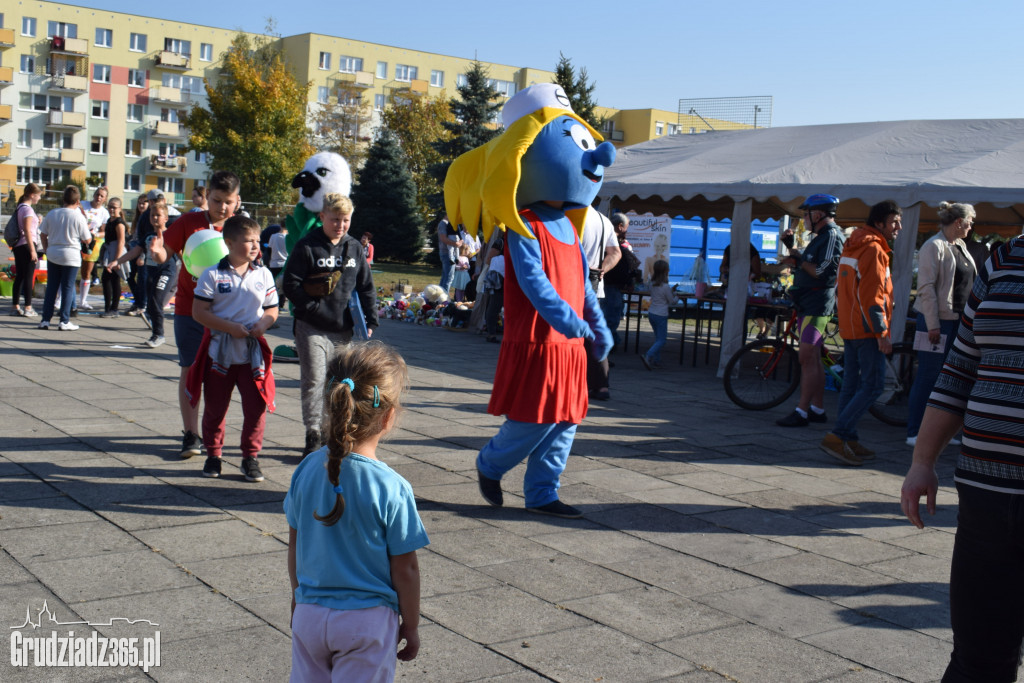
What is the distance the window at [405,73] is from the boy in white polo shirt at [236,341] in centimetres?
7999

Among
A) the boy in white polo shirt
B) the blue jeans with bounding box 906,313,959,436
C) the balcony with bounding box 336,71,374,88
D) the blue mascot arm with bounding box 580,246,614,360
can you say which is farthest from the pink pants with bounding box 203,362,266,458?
the balcony with bounding box 336,71,374,88

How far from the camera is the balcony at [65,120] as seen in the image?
70.0 m

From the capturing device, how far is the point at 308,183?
947cm

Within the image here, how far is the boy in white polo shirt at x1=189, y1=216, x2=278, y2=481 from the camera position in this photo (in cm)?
588

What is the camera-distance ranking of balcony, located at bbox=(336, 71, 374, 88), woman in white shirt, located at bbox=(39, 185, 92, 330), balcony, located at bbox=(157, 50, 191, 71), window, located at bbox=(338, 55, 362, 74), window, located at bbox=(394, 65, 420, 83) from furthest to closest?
window, located at bbox=(394, 65, 420, 83), window, located at bbox=(338, 55, 362, 74), balcony, located at bbox=(336, 71, 374, 88), balcony, located at bbox=(157, 50, 191, 71), woman in white shirt, located at bbox=(39, 185, 92, 330)

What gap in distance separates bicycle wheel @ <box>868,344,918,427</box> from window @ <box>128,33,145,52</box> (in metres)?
74.9

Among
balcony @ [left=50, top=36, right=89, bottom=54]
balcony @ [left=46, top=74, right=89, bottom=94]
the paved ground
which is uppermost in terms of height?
balcony @ [left=50, top=36, right=89, bottom=54]

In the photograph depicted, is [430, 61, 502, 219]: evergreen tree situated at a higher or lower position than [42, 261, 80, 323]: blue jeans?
higher

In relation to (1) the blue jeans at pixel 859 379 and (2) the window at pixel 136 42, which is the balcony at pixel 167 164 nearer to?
(2) the window at pixel 136 42

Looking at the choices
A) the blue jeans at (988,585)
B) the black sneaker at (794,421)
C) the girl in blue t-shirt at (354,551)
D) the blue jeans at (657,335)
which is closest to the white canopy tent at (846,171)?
the blue jeans at (657,335)

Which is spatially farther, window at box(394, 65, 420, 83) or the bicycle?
window at box(394, 65, 420, 83)

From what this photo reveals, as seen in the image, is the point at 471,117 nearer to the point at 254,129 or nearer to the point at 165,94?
the point at 254,129

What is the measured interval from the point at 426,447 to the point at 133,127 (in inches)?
2934

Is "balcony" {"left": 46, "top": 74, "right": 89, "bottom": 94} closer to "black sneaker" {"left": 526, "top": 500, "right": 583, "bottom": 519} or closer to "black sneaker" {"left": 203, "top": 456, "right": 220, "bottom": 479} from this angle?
"black sneaker" {"left": 203, "top": 456, "right": 220, "bottom": 479}
